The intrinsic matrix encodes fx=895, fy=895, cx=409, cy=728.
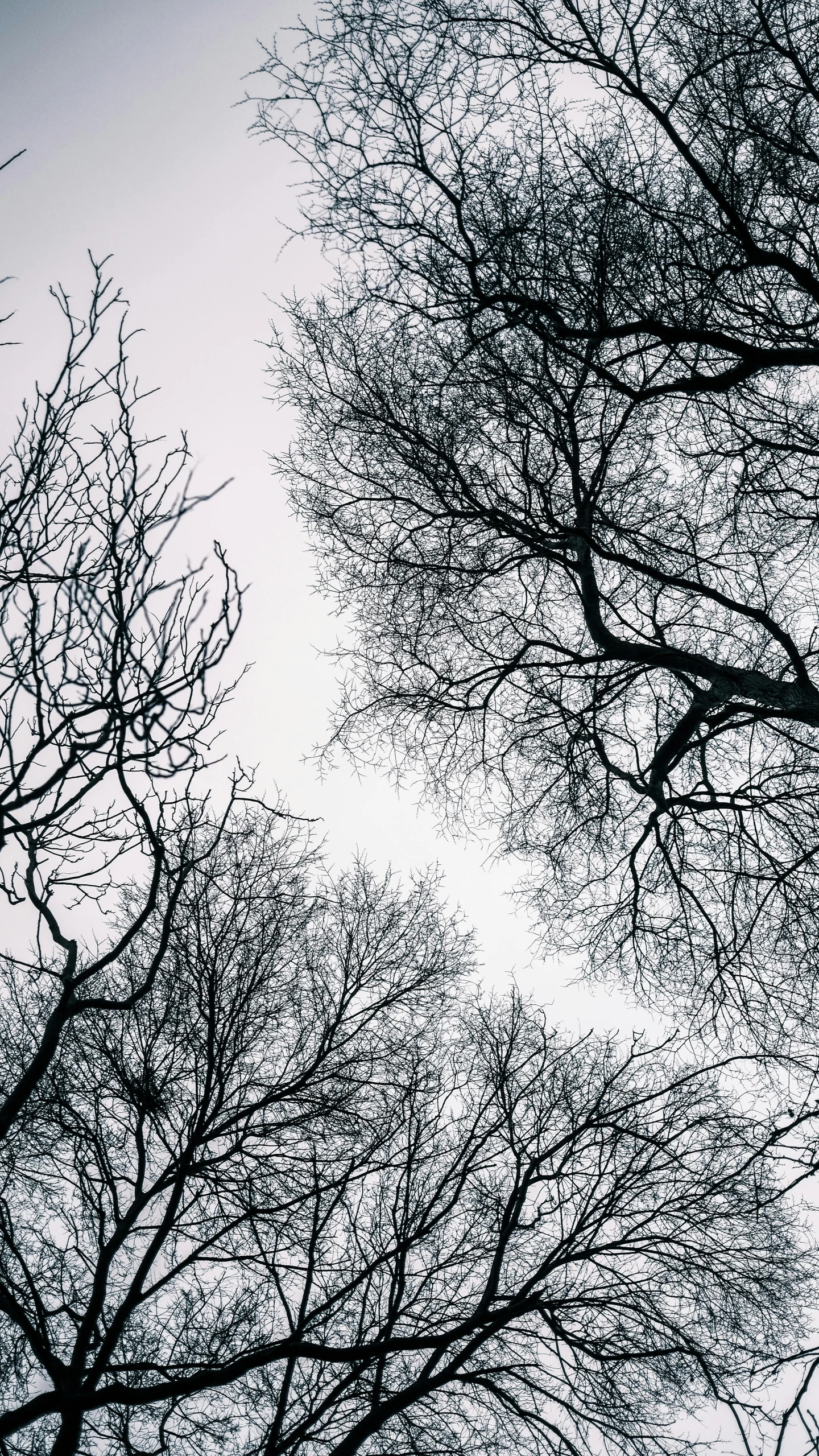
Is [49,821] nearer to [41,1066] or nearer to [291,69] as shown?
[41,1066]

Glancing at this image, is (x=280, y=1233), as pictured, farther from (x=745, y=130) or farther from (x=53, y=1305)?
(x=745, y=130)

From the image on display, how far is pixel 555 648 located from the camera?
6.64m

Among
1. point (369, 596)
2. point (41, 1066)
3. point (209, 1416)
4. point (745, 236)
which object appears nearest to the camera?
point (41, 1066)

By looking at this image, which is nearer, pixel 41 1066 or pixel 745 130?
pixel 41 1066

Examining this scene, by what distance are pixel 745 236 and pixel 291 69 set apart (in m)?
2.72

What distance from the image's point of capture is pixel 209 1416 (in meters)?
6.07

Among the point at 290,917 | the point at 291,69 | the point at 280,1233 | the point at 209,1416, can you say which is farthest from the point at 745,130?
the point at 209,1416

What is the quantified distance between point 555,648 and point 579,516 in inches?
58.1

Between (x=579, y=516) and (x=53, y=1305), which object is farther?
(x=53, y=1305)

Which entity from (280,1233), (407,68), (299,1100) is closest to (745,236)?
(407,68)

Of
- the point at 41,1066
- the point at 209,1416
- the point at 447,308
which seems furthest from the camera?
the point at 209,1416

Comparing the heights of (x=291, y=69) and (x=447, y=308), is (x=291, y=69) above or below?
above

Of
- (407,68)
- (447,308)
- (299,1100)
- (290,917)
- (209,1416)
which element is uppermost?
(407,68)

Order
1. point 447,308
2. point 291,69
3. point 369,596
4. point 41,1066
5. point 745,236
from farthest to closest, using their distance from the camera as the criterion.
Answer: point 369,596, point 447,308, point 291,69, point 745,236, point 41,1066
